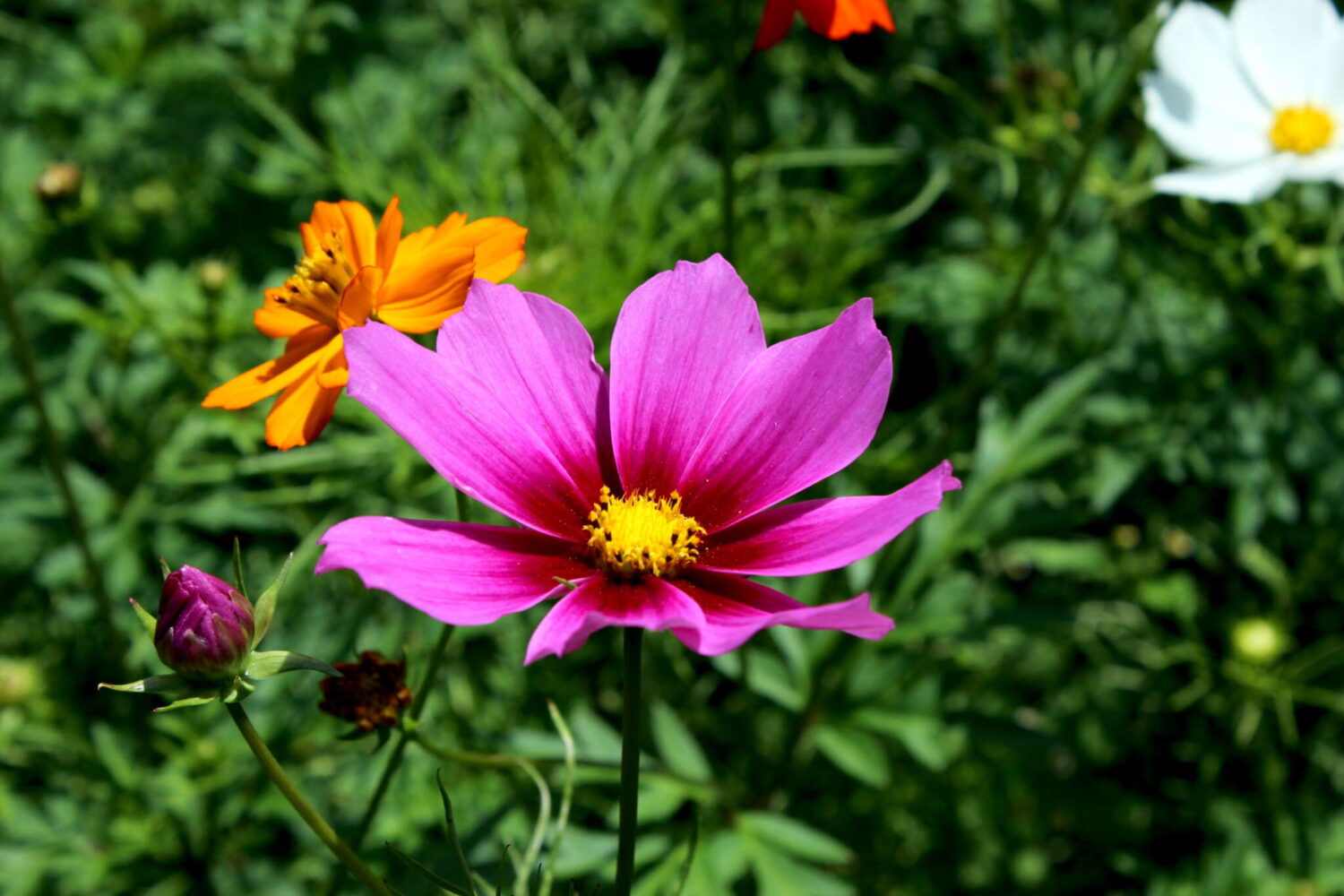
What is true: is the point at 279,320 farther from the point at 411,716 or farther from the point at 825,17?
the point at 825,17

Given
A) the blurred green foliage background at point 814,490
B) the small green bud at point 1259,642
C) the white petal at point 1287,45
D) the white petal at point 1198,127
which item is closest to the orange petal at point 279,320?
the blurred green foliage background at point 814,490

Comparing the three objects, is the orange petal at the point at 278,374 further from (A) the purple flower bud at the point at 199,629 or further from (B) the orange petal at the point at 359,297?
(A) the purple flower bud at the point at 199,629

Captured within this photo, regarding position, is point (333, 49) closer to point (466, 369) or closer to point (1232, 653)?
point (466, 369)

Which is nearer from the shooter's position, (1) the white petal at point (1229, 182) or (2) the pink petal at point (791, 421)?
(2) the pink petal at point (791, 421)

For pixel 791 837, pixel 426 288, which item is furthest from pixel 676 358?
pixel 791 837

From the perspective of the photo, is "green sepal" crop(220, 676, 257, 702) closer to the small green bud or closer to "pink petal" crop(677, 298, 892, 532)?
"pink petal" crop(677, 298, 892, 532)

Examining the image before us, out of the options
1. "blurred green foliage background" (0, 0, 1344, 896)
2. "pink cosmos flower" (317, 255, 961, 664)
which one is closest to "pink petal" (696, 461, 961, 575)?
"pink cosmos flower" (317, 255, 961, 664)

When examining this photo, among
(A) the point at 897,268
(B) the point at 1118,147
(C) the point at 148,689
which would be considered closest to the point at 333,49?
(A) the point at 897,268
